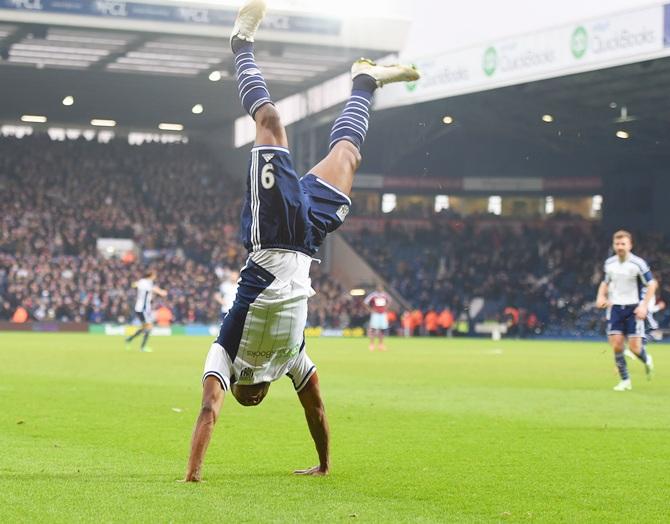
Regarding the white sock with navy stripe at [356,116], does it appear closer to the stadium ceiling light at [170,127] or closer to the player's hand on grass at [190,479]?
the player's hand on grass at [190,479]

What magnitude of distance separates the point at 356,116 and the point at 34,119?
57.3 metres

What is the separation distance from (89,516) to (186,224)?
52.1m

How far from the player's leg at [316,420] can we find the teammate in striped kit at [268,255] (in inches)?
1.0

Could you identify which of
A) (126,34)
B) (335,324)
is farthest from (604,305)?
(335,324)

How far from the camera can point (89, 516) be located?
22.1ft

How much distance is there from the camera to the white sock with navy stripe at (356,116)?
29.6 ft

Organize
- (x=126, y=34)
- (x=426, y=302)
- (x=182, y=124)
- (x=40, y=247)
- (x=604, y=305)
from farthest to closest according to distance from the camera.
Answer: (x=182, y=124)
(x=426, y=302)
(x=40, y=247)
(x=126, y=34)
(x=604, y=305)

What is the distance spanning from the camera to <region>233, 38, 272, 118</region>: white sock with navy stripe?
27.5ft

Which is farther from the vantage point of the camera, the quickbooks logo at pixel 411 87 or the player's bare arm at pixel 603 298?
the quickbooks logo at pixel 411 87

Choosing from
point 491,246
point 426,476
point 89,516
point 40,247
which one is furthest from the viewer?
point 491,246

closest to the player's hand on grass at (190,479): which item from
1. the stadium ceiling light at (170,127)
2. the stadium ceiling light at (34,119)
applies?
the stadium ceiling light at (34,119)

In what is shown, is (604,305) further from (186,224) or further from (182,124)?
(182,124)

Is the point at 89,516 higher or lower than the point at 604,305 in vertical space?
lower

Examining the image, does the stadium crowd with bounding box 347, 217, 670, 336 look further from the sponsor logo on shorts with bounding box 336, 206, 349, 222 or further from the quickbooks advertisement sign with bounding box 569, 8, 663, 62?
the sponsor logo on shorts with bounding box 336, 206, 349, 222
